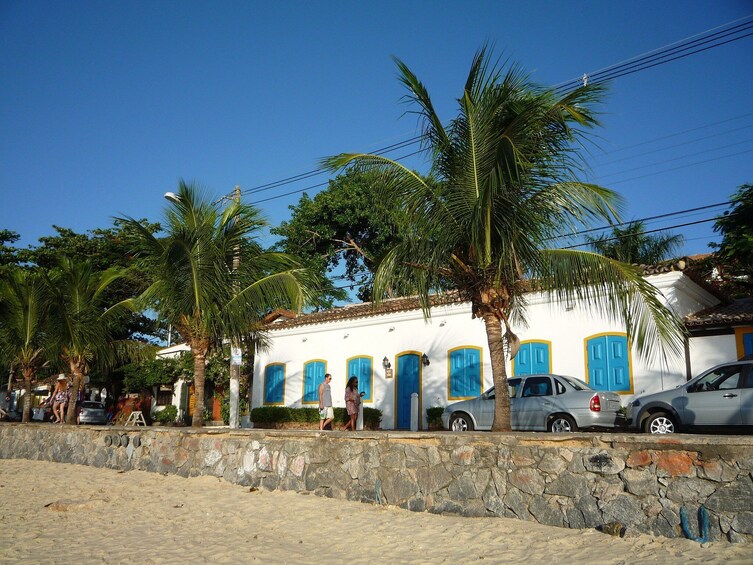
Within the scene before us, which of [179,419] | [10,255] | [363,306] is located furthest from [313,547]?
[10,255]

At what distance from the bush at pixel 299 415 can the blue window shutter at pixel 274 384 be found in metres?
0.60

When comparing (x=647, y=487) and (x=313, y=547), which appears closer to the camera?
(x=647, y=487)

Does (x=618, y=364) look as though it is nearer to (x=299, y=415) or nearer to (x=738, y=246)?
(x=738, y=246)

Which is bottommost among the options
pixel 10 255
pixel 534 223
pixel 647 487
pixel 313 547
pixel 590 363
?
pixel 313 547

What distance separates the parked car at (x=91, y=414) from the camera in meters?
28.2

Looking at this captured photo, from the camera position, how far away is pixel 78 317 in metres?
18.0

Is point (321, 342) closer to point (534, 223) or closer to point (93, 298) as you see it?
point (93, 298)

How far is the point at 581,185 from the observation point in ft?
30.1

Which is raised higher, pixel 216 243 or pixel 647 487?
pixel 216 243

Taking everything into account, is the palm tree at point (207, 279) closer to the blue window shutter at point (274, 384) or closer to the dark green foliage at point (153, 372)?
the blue window shutter at point (274, 384)

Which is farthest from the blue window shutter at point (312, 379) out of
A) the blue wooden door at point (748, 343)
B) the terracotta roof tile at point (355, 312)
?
the blue wooden door at point (748, 343)

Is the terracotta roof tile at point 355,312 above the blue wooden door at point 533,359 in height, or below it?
above

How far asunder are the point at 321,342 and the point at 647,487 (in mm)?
16933

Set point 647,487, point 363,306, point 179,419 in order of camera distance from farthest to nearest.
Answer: point 179,419 < point 363,306 < point 647,487
